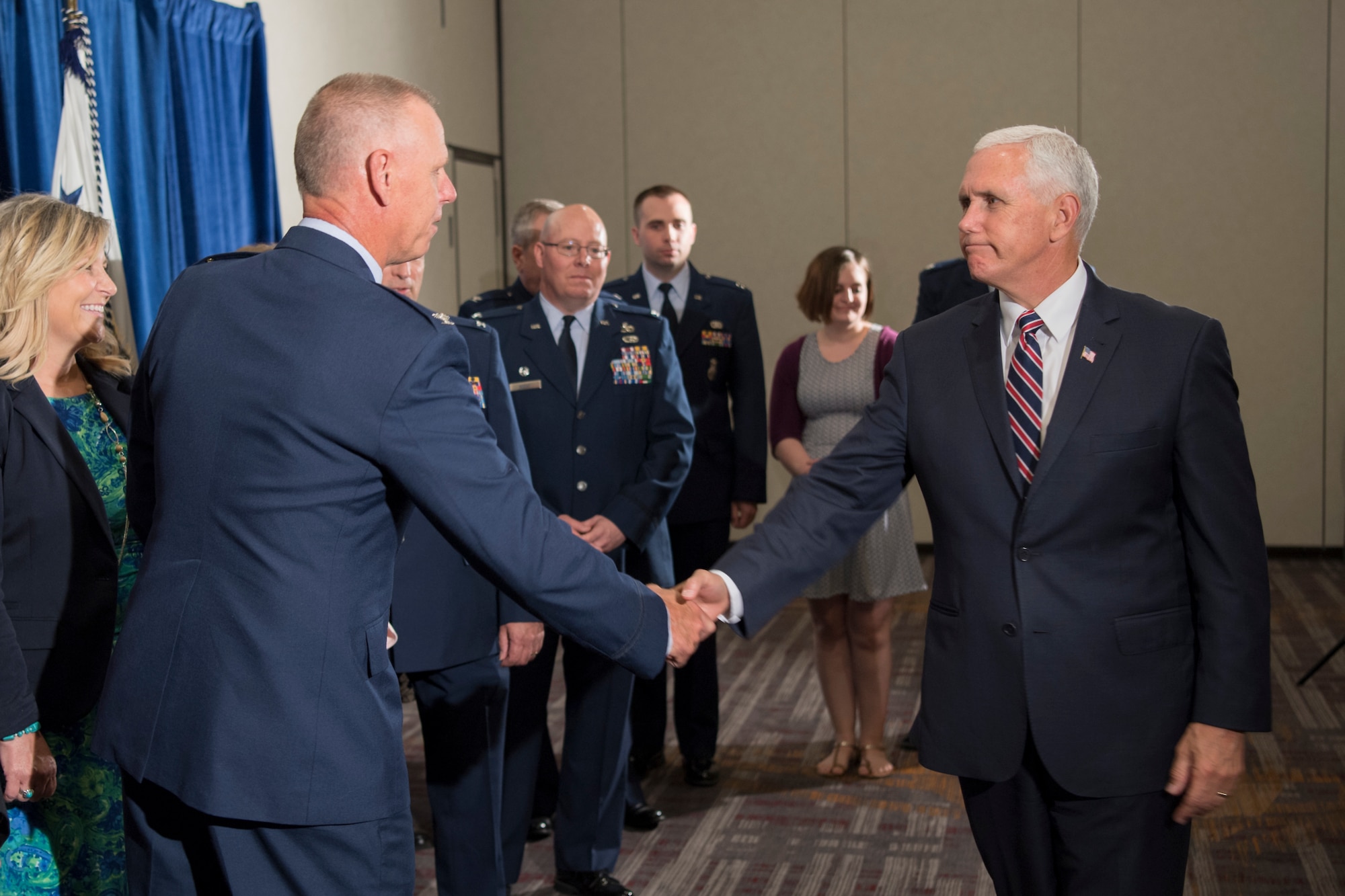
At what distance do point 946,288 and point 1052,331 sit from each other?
2217 mm

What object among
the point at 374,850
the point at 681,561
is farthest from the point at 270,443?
the point at 681,561

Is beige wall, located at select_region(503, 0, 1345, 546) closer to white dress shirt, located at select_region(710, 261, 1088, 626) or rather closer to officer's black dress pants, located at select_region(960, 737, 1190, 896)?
white dress shirt, located at select_region(710, 261, 1088, 626)

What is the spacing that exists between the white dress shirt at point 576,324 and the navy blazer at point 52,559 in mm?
1287

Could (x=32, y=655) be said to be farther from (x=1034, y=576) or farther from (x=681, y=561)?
(x=681, y=561)

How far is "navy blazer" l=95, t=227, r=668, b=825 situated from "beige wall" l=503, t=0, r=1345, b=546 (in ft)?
20.0

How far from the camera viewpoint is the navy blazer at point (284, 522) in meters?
1.43

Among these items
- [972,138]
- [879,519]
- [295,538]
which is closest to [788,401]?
[879,519]

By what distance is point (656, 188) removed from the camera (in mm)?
3941

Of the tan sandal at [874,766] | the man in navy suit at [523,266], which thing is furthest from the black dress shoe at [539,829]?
the man in navy suit at [523,266]

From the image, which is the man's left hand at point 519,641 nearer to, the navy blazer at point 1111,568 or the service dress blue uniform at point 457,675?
the service dress blue uniform at point 457,675

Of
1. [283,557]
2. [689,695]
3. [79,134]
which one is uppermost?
[79,134]

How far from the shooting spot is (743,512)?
156 inches

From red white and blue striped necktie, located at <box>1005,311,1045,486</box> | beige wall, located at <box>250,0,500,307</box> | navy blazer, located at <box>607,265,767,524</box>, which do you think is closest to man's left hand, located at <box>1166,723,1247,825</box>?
red white and blue striped necktie, located at <box>1005,311,1045,486</box>

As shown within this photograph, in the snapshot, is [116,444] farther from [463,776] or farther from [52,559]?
[463,776]
